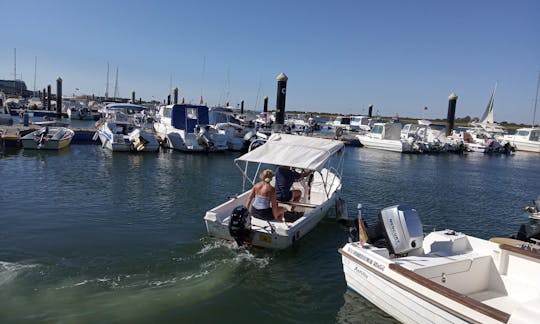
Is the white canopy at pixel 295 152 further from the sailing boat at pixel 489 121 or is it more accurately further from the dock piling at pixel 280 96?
the sailing boat at pixel 489 121

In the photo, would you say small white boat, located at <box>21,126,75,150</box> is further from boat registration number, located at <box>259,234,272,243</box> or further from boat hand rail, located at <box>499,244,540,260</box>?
boat hand rail, located at <box>499,244,540,260</box>

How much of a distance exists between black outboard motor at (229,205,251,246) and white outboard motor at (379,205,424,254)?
317cm

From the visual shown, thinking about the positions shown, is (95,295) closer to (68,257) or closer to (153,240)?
(68,257)

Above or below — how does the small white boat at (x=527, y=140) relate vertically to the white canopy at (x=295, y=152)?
above

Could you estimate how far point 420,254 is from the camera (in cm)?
816

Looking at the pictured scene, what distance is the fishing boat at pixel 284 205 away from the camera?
9.39 metres

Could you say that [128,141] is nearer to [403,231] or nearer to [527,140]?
[403,231]

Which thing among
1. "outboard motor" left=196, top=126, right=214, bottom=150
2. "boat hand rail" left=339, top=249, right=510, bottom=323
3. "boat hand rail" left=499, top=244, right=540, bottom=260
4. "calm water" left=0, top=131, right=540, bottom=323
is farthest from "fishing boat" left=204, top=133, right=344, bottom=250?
"outboard motor" left=196, top=126, right=214, bottom=150

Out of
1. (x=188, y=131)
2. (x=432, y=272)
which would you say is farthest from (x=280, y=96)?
(x=432, y=272)

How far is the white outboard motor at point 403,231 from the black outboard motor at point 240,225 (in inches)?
125

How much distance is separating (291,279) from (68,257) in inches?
208

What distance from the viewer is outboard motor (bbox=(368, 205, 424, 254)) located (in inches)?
314

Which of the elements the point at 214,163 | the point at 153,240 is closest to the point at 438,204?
the point at 153,240

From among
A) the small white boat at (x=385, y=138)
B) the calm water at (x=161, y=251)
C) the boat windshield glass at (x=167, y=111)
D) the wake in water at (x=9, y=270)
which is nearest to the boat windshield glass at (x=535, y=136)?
the small white boat at (x=385, y=138)
